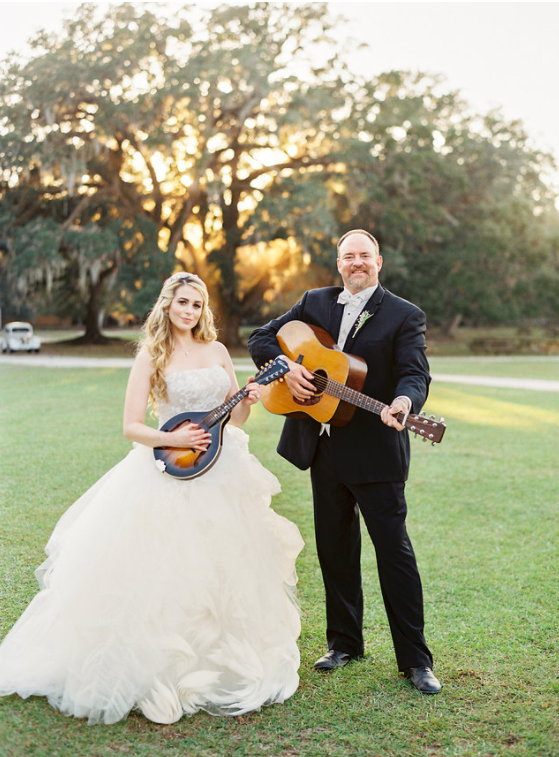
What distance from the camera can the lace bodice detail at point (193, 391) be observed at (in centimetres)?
379

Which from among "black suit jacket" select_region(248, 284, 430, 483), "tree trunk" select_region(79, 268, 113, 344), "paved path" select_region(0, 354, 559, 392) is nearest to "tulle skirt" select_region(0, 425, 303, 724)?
"black suit jacket" select_region(248, 284, 430, 483)

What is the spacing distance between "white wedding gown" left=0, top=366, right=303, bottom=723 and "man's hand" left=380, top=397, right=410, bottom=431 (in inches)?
32.5

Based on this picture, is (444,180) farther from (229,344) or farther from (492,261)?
(229,344)

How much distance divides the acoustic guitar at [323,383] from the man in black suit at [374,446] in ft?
0.24

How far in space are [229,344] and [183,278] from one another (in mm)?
29978

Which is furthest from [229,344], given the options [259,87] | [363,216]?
[259,87]

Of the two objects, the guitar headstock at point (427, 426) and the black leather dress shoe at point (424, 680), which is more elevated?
the guitar headstock at point (427, 426)

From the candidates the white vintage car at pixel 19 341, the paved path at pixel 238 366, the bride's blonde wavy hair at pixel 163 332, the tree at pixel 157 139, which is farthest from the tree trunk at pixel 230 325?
the bride's blonde wavy hair at pixel 163 332

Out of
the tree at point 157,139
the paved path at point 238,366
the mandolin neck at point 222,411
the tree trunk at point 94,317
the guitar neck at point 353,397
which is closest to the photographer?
the guitar neck at point 353,397

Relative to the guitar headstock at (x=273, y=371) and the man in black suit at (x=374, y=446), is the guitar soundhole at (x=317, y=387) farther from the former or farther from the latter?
the guitar headstock at (x=273, y=371)

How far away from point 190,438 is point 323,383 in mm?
683

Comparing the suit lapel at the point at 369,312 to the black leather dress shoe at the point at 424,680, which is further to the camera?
the suit lapel at the point at 369,312

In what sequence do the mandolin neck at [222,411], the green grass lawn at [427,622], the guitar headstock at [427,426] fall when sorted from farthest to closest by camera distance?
1. the mandolin neck at [222,411]
2. the guitar headstock at [427,426]
3. the green grass lawn at [427,622]

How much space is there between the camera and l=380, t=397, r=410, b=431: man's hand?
337cm
